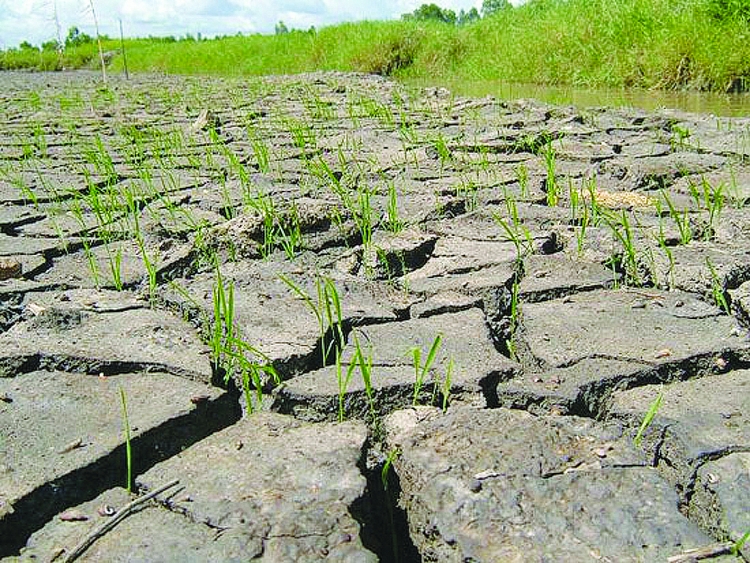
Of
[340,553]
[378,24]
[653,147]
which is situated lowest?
[340,553]

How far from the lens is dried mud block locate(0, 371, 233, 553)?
149 centimetres

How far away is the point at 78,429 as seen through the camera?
67.0 inches

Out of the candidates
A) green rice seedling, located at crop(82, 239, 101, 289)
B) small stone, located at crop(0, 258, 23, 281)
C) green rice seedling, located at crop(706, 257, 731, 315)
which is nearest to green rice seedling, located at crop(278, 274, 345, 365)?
green rice seedling, located at crop(82, 239, 101, 289)

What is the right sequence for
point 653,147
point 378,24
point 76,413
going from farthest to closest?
point 378,24 < point 653,147 < point 76,413

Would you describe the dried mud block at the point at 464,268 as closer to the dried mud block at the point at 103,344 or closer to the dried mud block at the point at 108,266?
the dried mud block at the point at 103,344

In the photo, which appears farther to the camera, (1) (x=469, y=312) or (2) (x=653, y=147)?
(2) (x=653, y=147)

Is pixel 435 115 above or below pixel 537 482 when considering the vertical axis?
above

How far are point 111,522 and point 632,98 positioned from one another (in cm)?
817

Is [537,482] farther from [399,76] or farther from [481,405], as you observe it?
[399,76]

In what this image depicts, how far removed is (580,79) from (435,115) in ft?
15.5

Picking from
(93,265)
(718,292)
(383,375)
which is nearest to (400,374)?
(383,375)

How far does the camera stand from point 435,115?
22.0 feet

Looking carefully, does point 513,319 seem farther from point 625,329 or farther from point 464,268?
point 464,268

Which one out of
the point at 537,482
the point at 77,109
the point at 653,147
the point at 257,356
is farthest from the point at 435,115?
the point at 537,482
